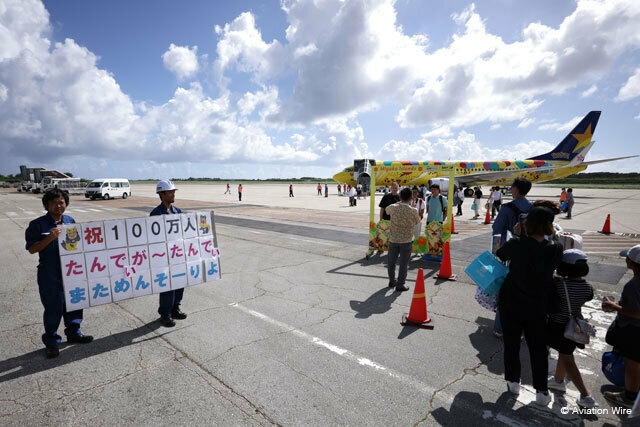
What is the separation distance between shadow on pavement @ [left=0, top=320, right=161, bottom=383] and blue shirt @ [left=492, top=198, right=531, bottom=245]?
5.36 m

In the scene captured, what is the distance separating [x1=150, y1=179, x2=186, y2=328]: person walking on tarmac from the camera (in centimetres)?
464

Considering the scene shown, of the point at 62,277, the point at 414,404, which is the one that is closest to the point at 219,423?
the point at 414,404

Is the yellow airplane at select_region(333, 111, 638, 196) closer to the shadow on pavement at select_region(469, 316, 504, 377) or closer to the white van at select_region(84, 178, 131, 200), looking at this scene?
the white van at select_region(84, 178, 131, 200)

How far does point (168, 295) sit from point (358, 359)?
10.1 feet

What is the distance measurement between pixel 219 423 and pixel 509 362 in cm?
293

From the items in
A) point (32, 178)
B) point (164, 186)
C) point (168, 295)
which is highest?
point (32, 178)

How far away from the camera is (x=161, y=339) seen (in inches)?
172

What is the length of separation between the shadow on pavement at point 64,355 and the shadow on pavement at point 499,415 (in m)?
3.92

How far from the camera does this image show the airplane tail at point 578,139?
33062mm

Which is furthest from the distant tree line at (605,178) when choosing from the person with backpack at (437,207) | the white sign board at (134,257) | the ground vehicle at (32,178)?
the ground vehicle at (32,178)

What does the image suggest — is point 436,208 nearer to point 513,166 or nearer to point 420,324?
point 420,324

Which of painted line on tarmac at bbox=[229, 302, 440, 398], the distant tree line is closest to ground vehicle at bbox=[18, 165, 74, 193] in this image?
painted line on tarmac at bbox=[229, 302, 440, 398]

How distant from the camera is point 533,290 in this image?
9.56 ft

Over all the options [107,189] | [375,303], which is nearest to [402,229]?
[375,303]
